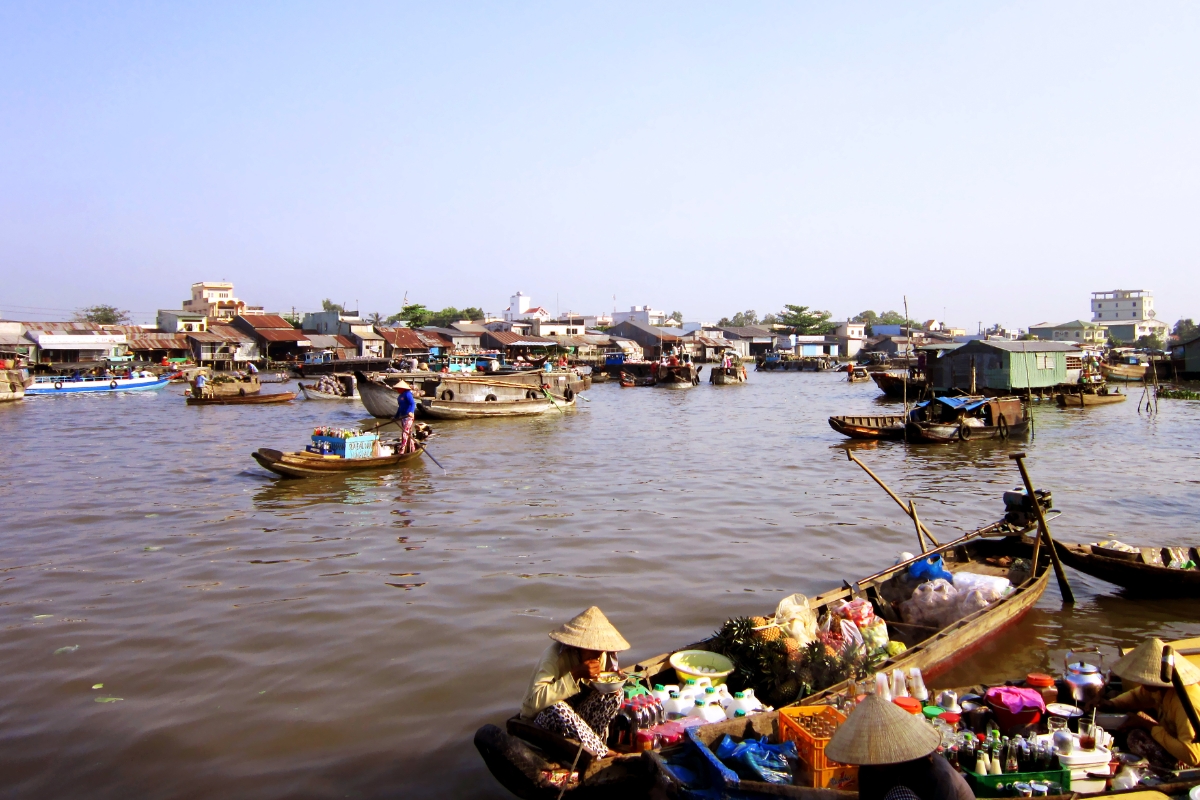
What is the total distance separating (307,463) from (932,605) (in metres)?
10.0

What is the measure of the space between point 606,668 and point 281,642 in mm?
3402

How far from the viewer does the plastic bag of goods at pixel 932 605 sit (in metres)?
6.64

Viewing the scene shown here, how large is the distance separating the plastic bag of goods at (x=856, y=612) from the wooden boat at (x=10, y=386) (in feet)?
108

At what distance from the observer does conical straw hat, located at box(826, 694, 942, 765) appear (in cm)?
329

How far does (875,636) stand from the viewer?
5848 mm

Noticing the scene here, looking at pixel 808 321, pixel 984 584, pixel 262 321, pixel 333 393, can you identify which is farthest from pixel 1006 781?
pixel 808 321

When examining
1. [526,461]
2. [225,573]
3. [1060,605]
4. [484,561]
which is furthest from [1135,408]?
[225,573]

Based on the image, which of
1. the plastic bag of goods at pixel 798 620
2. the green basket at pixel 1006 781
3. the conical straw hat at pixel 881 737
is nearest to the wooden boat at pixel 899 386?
the plastic bag of goods at pixel 798 620

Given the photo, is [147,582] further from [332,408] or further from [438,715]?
[332,408]

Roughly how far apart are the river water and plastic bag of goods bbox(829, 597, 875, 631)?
35.0 inches

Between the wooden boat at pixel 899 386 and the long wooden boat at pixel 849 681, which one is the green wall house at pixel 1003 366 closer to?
the wooden boat at pixel 899 386

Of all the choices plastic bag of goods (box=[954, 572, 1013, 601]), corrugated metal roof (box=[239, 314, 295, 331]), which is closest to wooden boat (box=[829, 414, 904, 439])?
plastic bag of goods (box=[954, 572, 1013, 601])

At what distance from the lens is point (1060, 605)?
7738 millimetres

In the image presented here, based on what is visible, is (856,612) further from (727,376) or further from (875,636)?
(727,376)
